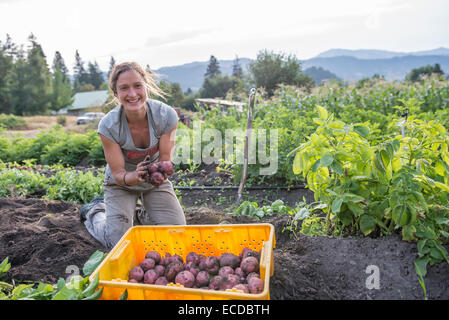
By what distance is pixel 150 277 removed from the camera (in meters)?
1.79

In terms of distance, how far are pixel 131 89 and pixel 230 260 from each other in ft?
4.54

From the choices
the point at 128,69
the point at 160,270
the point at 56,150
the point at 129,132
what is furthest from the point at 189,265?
the point at 56,150

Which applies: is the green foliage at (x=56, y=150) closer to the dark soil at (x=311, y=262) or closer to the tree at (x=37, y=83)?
the dark soil at (x=311, y=262)

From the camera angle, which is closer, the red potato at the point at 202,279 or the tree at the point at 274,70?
the red potato at the point at 202,279

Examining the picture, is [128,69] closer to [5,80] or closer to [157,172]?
[157,172]

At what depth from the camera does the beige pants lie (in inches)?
111

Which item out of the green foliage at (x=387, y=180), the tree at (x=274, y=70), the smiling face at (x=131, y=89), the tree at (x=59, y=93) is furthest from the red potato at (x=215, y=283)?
A: the tree at (x=59, y=93)

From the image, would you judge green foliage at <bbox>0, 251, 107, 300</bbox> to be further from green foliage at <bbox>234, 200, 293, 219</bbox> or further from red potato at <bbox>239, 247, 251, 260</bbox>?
green foliage at <bbox>234, 200, 293, 219</bbox>

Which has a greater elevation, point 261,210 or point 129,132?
point 129,132

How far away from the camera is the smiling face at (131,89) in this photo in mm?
2480

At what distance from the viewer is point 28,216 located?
3.43 meters

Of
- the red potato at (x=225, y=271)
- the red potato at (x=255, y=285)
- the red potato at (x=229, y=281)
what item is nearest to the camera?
the red potato at (x=255, y=285)
